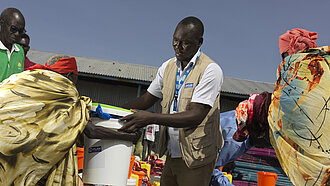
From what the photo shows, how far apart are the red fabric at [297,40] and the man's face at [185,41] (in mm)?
728

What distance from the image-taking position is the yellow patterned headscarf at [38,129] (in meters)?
1.76

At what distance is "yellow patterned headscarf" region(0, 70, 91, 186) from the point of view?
176 centimetres

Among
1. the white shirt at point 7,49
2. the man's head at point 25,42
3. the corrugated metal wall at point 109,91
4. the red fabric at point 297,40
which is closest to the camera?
the red fabric at point 297,40

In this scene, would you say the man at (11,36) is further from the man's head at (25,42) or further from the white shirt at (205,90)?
the white shirt at (205,90)

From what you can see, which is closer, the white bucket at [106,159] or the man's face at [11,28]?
the white bucket at [106,159]

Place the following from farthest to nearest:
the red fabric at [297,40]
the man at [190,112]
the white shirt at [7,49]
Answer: the white shirt at [7,49] → the man at [190,112] → the red fabric at [297,40]

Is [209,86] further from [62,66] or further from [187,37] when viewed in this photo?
[62,66]

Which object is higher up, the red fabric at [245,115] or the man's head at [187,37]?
the man's head at [187,37]

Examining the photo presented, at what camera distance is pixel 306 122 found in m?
1.93

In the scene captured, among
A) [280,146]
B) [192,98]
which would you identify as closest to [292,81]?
[280,146]

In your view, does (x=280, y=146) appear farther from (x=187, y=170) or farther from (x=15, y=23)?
(x=15, y=23)

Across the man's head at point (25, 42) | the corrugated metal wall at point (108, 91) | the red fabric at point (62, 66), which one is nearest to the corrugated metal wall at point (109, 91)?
the corrugated metal wall at point (108, 91)

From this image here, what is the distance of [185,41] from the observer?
2.61 metres

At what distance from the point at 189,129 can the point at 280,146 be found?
0.73 metres
